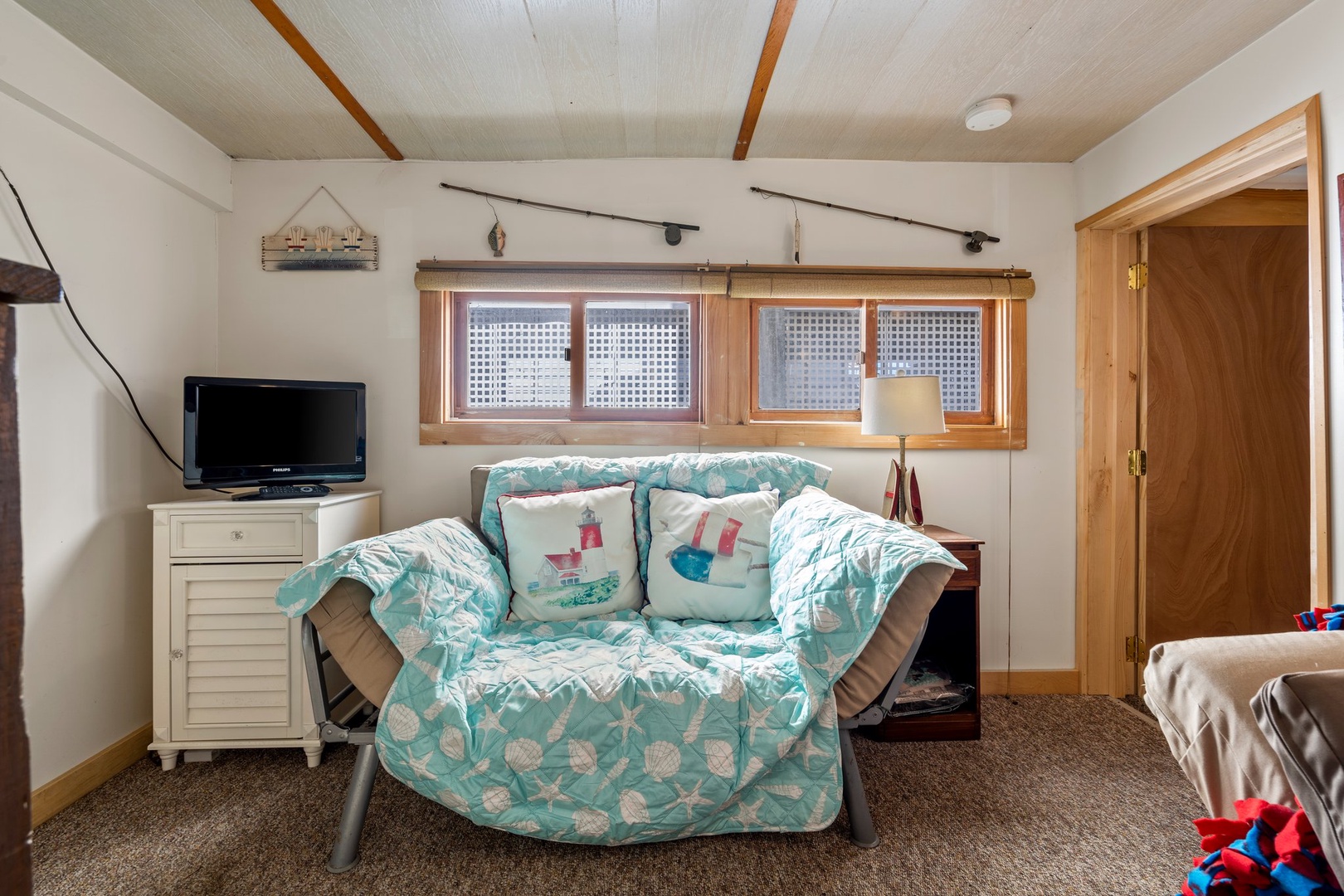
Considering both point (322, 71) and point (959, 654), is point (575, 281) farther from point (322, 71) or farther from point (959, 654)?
point (959, 654)

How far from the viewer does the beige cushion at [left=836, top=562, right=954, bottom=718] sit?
55.8 inches

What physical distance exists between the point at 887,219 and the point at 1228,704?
6.87 feet

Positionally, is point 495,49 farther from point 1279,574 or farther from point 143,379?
point 1279,574

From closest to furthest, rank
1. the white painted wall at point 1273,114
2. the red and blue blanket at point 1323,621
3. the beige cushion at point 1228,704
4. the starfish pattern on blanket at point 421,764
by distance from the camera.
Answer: the beige cushion at point 1228,704 < the red and blue blanket at point 1323,621 < the starfish pattern on blanket at point 421,764 < the white painted wall at point 1273,114

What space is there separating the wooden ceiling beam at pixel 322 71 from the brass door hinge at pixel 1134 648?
356cm

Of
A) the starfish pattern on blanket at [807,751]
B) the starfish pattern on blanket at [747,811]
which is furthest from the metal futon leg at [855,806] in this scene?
the starfish pattern on blanket at [747,811]

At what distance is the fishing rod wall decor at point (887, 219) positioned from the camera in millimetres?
2521

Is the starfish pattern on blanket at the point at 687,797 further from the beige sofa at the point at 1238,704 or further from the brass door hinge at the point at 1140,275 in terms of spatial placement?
the brass door hinge at the point at 1140,275

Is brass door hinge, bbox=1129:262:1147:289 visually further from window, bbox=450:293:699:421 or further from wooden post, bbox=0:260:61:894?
wooden post, bbox=0:260:61:894

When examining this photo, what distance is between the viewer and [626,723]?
4.55 feet

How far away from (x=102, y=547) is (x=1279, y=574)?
14.3ft

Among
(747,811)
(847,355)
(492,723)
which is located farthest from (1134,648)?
(492,723)

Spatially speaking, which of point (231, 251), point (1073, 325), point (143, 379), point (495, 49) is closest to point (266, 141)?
point (231, 251)

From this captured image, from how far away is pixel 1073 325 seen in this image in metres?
2.54
